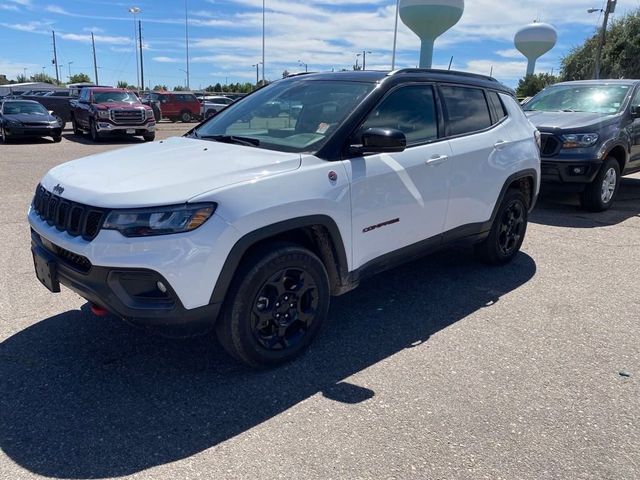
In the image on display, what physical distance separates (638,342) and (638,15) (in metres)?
41.0

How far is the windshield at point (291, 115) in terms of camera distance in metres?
3.43

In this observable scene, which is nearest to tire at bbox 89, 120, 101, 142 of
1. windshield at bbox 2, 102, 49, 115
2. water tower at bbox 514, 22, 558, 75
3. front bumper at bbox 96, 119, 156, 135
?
front bumper at bbox 96, 119, 156, 135

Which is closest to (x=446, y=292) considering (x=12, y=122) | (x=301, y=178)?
(x=301, y=178)

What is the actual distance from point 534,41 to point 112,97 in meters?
44.6

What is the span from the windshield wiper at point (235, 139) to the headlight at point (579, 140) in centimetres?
559

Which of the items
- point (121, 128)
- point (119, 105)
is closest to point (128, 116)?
point (121, 128)

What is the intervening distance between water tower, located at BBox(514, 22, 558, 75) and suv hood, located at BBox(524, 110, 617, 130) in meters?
47.8

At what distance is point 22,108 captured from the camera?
688 inches

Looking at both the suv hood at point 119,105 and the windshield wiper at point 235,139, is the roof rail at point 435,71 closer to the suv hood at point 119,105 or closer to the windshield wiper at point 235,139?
the windshield wiper at point 235,139

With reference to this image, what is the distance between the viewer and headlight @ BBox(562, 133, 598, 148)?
24.0 ft

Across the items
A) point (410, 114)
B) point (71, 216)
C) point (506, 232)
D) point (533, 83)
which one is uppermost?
point (533, 83)

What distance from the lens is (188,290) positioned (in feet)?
8.71

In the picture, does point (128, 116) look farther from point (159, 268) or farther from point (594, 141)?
point (159, 268)

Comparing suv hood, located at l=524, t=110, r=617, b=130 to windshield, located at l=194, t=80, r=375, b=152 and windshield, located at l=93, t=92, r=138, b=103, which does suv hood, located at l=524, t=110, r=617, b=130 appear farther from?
windshield, located at l=93, t=92, r=138, b=103
